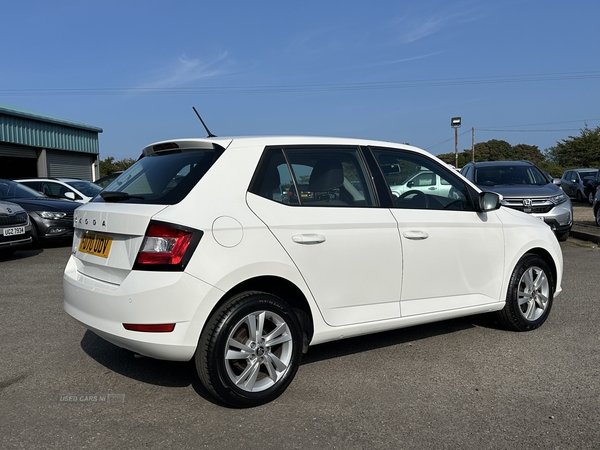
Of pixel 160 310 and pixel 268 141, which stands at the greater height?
pixel 268 141

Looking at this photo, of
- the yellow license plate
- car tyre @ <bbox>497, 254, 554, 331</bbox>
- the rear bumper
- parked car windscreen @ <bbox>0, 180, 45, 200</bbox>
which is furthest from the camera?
parked car windscreen @ <bbox>0, 180, 45, 200</bbox>

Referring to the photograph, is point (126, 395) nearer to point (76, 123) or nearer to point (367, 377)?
point (367, 377)

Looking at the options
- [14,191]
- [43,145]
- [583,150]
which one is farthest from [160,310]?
[583,150]

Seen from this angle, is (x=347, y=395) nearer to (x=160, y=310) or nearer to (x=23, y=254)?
(x=160, y=310)

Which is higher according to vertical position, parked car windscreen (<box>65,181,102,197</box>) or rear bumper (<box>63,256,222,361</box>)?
parked car windscreen (<box>65,181,102,197</box>)

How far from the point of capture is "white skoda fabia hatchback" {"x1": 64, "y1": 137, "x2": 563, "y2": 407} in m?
3.38

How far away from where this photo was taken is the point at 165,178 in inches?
149

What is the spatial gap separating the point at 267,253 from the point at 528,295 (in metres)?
2.77

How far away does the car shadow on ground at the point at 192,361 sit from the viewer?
411 cm

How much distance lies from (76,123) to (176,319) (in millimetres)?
30174

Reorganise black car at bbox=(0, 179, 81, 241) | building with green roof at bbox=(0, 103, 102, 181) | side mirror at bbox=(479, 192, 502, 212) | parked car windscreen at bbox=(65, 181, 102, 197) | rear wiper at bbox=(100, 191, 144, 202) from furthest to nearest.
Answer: building with green roof at bbox=(0, 103, 102, 181)
parked car windscreen at bbox=(65, 181, 102, 197)
black car at bbox=(0, 179, 81, 241)
side mirror at bbox=(479, 192, 502, 212)
rear wiper at bbox=(100, 191, 144, 202)

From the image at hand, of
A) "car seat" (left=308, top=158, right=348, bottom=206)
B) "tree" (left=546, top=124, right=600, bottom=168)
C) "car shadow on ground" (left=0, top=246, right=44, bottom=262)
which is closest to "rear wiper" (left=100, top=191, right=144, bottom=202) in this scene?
"car seat" (left=308, top=158, right=348, bottom=206)

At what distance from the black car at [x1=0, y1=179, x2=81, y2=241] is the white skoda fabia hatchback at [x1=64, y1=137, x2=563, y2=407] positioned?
26.2 feet

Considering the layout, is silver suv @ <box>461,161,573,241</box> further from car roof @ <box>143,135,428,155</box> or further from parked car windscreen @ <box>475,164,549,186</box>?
car roof @ <box>143,135,428,155</box>
